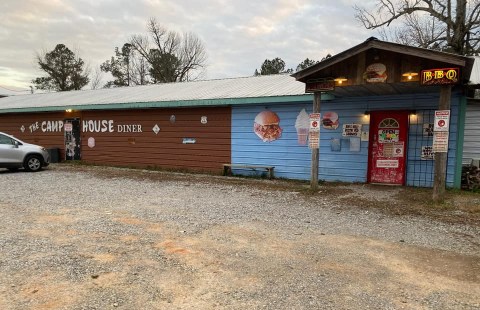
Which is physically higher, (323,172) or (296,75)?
(296,75)

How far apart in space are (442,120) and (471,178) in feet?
9.54

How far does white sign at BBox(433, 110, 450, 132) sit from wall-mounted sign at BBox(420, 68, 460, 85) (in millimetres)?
596

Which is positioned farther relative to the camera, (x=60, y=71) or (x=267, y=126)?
(x=60, y=71)

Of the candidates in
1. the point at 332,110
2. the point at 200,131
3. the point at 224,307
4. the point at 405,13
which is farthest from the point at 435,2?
the point at 224,307

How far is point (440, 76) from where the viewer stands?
7.30 meters

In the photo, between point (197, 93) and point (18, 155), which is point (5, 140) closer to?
point (18, 155)

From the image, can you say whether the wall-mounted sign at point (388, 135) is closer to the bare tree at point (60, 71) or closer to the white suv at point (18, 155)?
the white suv at point (18, 155)

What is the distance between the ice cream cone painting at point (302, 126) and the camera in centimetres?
1100

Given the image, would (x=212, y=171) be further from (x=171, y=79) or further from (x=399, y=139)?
(x=171, y=79)

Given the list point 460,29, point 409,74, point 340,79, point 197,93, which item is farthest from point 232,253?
point 460,29

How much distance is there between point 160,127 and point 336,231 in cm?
989

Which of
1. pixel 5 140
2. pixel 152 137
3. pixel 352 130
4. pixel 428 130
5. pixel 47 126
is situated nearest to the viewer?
pixel 428 130

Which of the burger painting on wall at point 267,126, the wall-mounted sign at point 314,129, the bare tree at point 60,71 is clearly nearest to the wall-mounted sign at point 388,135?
the wall-mounted sign at point 314,129

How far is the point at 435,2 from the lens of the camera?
22.1 metres
